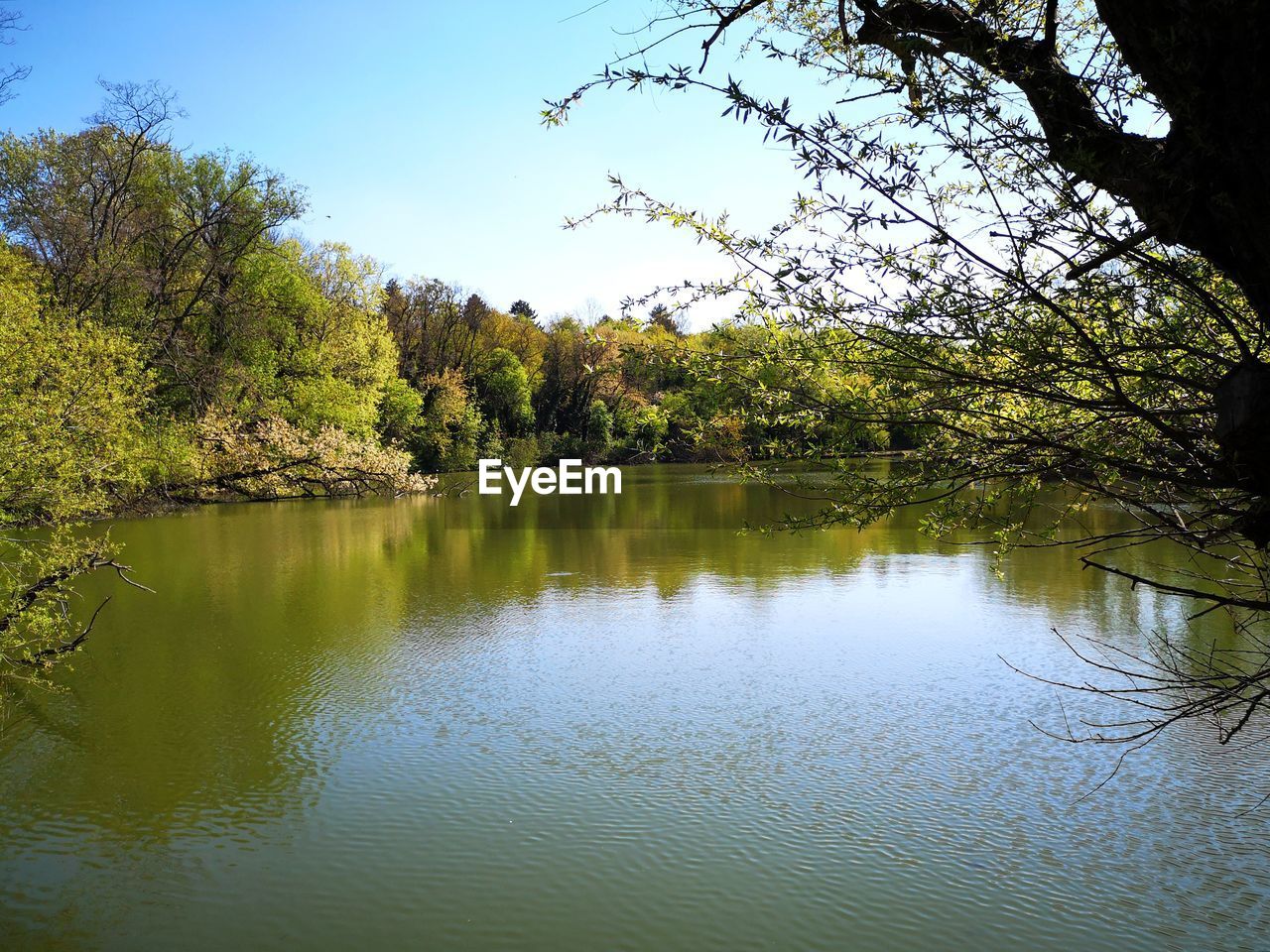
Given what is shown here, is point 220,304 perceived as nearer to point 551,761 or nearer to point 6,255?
point 6,255

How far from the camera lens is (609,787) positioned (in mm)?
6484

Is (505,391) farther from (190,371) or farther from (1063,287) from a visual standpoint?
(1063,287)

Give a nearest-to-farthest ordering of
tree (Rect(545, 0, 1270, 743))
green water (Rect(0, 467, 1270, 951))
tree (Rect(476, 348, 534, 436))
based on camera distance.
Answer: tree (Rect(545, 0, 1270, 743))
green water (Rect(0, 467, 1270, 951))
tree (Rect(476, 348, 534, 436))

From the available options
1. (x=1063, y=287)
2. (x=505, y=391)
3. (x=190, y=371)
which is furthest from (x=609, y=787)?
(x=505, y=391)

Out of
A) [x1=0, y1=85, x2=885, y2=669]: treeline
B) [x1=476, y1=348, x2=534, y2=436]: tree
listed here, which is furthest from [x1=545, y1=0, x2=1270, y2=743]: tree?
[x1=476, y1=348, x2=534, y2=436]: tree

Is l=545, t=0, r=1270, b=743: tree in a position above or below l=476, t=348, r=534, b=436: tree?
below

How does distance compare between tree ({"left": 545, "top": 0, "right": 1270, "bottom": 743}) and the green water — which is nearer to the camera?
tree ({"left": 545, "top": 0, "right": 1270, "bottom": 743})

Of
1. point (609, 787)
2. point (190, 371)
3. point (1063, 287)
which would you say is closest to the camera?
point (1063, 287)

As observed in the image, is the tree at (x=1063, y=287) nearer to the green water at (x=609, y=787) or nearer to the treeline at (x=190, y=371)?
the treeline at (x=190, y=371)

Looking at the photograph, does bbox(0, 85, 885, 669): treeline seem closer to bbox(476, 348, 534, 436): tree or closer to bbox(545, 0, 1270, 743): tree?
bbox(545, 0, 1270, 743): tree

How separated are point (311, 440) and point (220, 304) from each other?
460 centimetres

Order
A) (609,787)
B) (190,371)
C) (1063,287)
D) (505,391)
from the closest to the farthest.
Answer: (1063,287)
(609,787)
(190,371)
(505,391)

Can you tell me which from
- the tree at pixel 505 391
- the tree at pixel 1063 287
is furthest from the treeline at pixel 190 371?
the tree at pixel 505 391

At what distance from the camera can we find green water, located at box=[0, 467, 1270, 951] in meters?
4.89
